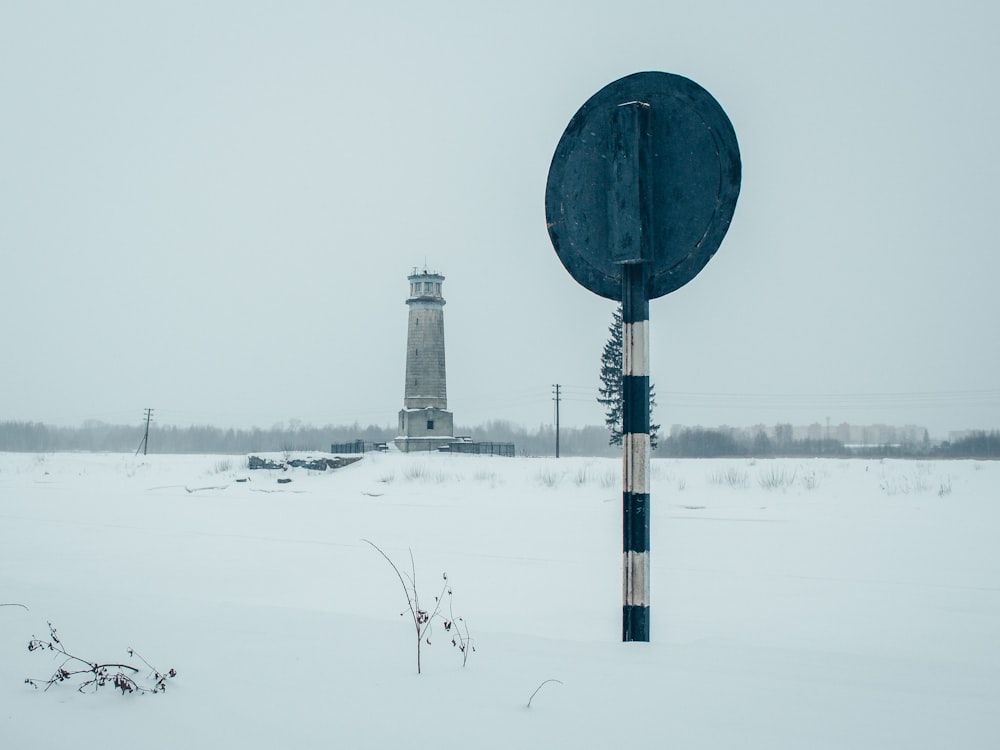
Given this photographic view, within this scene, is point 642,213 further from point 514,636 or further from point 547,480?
point 547,480

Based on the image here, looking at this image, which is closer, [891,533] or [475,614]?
[475,614]

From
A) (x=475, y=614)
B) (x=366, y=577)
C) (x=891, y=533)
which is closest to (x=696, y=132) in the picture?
(x=475, y=614)

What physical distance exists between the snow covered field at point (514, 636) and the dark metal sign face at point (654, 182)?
1.68 m

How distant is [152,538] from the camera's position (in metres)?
7.36

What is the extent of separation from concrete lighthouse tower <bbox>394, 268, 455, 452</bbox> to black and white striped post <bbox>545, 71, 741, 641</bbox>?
112ft

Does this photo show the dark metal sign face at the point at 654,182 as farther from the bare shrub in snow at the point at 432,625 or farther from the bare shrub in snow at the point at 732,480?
the bare shrub in snow at the point at 732,480

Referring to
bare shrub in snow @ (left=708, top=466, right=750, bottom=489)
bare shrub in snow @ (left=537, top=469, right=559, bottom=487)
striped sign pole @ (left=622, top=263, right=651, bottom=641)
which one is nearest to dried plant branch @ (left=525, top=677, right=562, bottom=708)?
striped sign pole @ (left=622, top=263, right=651, bottom=641)

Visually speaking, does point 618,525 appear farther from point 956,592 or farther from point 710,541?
point 956,592

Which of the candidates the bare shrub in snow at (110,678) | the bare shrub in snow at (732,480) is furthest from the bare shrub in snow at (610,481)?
the bare shrub in snow at (110,678)

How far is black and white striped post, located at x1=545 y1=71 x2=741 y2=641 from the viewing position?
309 cm

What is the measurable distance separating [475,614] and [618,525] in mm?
5113

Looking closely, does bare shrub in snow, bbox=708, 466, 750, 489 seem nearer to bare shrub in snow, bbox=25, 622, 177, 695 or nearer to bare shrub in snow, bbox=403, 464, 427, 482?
bare shrub in snow, bbox=403, 464, 427, 482

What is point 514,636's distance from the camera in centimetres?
336

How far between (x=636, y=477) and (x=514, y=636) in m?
0.98
